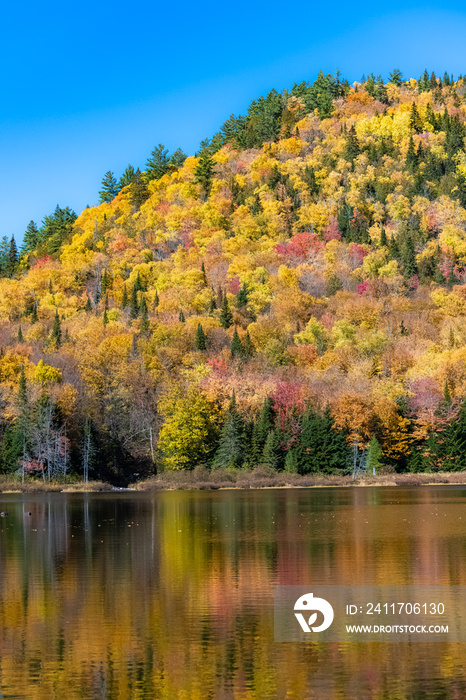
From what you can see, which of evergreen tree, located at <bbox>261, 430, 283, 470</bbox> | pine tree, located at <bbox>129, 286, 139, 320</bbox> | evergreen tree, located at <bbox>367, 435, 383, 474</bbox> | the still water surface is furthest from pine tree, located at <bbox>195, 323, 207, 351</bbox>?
the still water surface

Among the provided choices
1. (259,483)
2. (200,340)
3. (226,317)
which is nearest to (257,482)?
(259,483)

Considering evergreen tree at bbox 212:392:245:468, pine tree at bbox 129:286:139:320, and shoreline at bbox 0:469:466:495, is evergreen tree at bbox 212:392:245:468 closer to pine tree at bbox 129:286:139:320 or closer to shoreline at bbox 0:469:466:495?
shoreline at bbox 0:469:466:495

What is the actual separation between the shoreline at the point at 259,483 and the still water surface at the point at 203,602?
140 ft

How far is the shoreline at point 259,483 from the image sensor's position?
100188 mm

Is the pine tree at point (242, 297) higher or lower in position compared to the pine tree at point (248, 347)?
higher

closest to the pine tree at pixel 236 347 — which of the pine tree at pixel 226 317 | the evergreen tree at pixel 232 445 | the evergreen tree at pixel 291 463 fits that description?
the pine tree at pixel 226 317

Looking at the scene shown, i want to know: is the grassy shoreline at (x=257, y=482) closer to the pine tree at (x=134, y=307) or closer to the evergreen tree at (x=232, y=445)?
the evergreen tree at (x=232, y=445)

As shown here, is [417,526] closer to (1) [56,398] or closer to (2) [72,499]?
(2) [72,499]

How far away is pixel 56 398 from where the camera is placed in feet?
379

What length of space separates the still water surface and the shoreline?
42728mm

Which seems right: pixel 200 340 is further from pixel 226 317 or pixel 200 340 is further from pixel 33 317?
pixel 33 317

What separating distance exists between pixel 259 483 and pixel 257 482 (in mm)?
305

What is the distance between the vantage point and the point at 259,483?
101875 millimetres

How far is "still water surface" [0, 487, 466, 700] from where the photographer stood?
18812 millimetres
